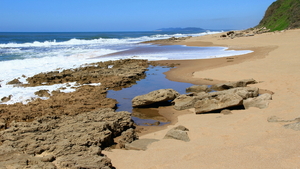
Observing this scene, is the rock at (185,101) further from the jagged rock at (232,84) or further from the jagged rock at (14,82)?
the jagged rock at (14,82)

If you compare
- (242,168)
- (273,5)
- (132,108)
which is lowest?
(132,108)

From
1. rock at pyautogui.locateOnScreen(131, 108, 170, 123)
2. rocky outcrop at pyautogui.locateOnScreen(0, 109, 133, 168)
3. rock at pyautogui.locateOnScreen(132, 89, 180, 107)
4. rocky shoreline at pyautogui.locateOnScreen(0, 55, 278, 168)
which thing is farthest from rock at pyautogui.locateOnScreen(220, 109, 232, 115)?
rocky outcrop at pyautogui.locateOnScreen(0, 109, 133, 168)

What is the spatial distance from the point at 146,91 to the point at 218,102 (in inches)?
145

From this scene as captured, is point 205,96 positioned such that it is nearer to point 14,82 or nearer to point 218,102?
point 218,102

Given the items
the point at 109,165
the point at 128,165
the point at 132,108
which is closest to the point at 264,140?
the point at 128,165

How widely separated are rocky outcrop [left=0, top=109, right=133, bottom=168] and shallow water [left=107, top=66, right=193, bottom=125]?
144 cm

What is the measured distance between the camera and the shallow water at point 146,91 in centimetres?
702

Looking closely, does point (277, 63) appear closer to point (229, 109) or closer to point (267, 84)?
point (267, 84)

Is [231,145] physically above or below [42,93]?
above

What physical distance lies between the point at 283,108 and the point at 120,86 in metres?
6.54

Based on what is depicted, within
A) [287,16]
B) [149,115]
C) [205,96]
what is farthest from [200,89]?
[287,16]

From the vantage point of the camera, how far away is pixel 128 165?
145 inches

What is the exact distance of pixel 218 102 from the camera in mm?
6516

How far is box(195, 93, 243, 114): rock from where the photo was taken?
637 cm
